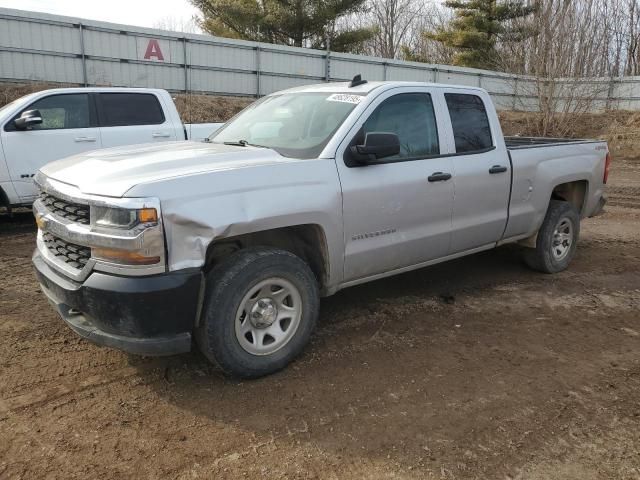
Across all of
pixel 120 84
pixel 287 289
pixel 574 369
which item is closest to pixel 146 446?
pixel 287 289

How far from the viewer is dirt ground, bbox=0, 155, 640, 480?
277 cm

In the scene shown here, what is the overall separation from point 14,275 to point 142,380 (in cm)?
293

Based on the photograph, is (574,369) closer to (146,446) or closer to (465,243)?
(465,243)

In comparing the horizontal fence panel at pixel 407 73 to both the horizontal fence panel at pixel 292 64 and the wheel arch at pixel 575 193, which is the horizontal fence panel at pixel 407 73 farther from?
the wheel arch at pixel 575 193

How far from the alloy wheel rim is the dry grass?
14008 millimetres

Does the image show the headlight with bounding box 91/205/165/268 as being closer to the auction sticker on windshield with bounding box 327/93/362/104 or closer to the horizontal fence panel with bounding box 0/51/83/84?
the auction sticker on windshield with bounding box 327/93/362/104

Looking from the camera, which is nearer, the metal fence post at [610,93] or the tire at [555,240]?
the tire at [555,240]

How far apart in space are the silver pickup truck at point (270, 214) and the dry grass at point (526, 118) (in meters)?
13.1

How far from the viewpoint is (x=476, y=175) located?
4.82m

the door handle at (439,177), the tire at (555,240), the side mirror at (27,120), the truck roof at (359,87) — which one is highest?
the truck roof at (359,87)

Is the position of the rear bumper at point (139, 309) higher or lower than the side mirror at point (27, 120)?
lower

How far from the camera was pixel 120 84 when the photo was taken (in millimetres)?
17609

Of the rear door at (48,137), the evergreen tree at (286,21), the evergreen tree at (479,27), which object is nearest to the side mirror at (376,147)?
the rear door at (48,137)

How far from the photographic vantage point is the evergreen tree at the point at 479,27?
105 ft
